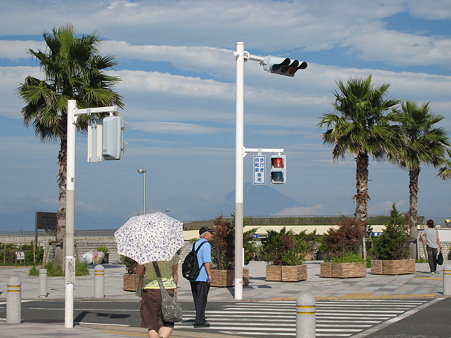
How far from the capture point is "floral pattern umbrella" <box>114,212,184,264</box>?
9445 millimetres

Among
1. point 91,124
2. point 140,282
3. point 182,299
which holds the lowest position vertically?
point 182,299

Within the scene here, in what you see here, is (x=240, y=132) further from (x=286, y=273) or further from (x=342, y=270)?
(x=342, y=270)

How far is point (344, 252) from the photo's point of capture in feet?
92.5

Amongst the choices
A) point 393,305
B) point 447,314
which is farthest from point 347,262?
point 447,314

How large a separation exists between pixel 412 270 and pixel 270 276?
19.2 ft

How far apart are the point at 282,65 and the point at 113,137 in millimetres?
7769

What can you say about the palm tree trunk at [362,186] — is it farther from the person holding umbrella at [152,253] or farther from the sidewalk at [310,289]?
the person holding umbrella at [152,253]

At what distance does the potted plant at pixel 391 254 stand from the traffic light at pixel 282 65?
32.7 feet

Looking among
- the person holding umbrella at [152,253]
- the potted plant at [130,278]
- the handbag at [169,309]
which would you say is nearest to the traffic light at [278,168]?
the potted plant at [130,278]

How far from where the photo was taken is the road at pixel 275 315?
13.7 meters

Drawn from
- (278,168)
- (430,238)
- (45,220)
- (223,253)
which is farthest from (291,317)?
(45,220)

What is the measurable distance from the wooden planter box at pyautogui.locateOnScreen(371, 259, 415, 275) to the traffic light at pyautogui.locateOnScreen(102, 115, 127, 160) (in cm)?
1645

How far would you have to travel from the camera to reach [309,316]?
33.6 feet

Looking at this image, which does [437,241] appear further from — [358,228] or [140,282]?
[140,282]
